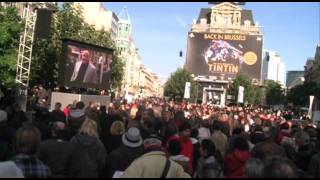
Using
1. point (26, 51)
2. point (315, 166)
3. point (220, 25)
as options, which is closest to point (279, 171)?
point (315, 166)

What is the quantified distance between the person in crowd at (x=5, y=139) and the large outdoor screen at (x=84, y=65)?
15.4m

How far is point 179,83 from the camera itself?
9562 cm

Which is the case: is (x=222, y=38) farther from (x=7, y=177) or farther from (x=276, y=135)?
(x=7, y=177)

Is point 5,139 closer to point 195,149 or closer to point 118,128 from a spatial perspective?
point 118,128

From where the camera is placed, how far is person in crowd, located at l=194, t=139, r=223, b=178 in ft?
23.9

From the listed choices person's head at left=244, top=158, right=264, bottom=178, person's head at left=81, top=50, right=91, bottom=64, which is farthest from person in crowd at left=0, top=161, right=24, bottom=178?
person's head at left=81, top=50, right=91, bottom=64

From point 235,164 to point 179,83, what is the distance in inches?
3476

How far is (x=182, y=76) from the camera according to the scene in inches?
3713

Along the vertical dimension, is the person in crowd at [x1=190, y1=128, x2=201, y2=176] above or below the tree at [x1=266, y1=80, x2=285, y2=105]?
below

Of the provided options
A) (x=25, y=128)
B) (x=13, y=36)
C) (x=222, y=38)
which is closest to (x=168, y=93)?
(x=222, y=38)

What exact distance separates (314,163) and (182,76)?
8622cm

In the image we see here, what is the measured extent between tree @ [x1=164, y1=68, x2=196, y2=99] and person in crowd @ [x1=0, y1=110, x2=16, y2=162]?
84.0 meters

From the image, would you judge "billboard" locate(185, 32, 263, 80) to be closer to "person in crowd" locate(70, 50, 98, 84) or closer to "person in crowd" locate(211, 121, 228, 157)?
"person in crowd" locate(70, 50, 98, 84)

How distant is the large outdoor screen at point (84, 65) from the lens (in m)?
24.1
